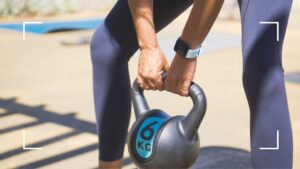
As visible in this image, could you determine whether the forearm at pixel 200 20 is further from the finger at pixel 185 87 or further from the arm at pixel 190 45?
the finger at pixel 185 87

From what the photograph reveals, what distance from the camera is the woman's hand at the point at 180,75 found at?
2232 mm

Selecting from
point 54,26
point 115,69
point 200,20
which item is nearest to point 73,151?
point 115,69

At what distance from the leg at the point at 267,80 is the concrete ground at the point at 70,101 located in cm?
111

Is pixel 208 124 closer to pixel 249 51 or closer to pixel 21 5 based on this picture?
pixel 249 51

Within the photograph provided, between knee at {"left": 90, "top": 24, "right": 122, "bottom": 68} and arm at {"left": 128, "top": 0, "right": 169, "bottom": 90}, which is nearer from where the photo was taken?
arm at {"left": 128, "top": 0, "right": 169, "bottom": 90}

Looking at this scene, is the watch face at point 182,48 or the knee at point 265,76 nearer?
the knee at point 265,76

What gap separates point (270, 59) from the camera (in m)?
2.02

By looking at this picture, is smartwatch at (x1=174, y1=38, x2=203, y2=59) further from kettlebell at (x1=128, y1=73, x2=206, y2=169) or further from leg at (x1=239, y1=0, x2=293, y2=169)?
leg at (x1=239, y1=0, x2=293, y2=169)

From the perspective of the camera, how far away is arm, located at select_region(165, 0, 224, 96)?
2.19 meters

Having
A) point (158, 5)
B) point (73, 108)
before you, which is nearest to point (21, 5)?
point (73, 108)

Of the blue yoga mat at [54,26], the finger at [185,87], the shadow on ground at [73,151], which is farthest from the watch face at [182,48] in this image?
the blue yoga mat at [54,26]

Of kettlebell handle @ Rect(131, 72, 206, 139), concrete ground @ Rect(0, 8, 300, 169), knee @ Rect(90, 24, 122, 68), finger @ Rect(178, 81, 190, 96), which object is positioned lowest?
concrete ground @ Rect(0, 8, 300, 169)

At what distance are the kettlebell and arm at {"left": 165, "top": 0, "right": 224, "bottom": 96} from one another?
0.04 meters

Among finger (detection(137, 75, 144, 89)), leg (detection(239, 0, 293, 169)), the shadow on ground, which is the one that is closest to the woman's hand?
finger (detection(137, 75, 144, 89))
